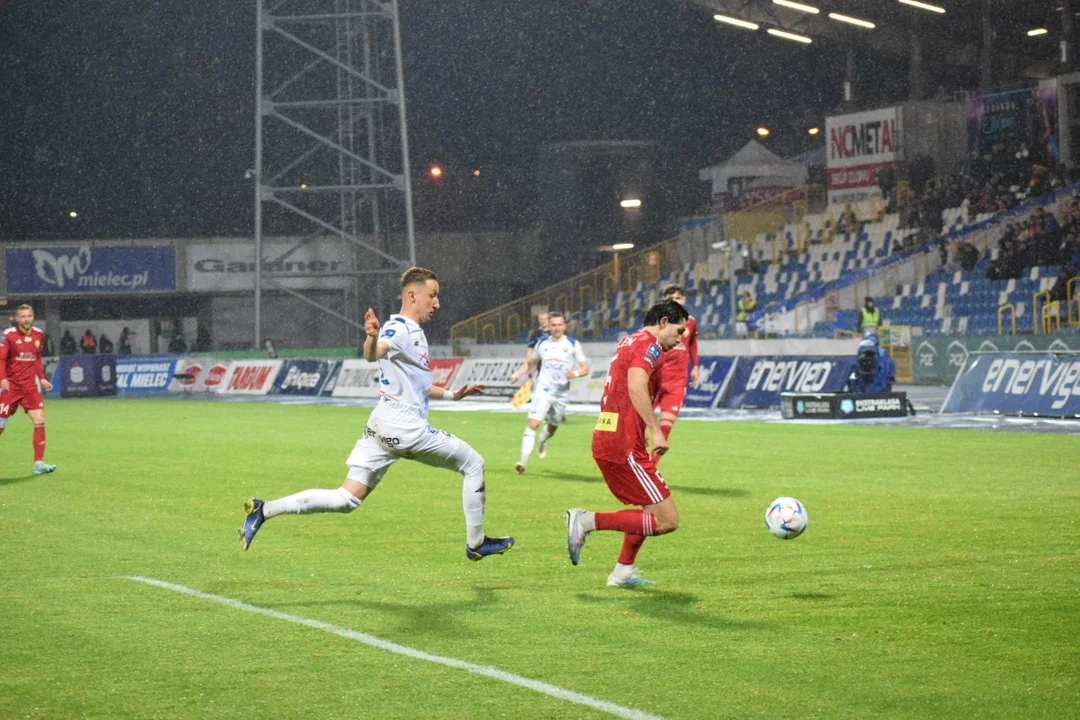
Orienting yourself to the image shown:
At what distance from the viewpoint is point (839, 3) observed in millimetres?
42812

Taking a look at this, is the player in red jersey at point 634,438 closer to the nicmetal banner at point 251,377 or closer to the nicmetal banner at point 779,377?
the nicmetal banner at point 779,377

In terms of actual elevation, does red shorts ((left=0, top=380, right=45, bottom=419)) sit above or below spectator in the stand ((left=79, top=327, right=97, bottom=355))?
below

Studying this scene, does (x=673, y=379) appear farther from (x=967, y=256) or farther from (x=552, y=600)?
(x=967, y=256)

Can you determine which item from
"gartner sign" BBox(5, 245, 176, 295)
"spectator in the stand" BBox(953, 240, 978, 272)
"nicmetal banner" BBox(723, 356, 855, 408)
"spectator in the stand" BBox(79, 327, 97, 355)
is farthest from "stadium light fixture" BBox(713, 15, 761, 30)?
"spectator in the stand" BBox(79, 327, 97, 355)

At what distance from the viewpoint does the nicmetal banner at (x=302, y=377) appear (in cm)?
4185

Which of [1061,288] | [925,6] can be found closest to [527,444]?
[1061,288]

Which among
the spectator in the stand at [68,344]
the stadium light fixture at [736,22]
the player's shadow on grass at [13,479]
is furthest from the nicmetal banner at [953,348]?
the spectator in the stand at [68,344]

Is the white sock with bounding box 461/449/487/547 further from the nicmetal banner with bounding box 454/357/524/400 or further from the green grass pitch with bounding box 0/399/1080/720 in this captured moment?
the nicmetal banner with bounding box 454/357/524/400

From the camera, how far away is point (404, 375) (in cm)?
959

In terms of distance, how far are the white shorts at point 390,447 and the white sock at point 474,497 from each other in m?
0.15

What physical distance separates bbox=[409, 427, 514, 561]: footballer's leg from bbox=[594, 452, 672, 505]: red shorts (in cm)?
108

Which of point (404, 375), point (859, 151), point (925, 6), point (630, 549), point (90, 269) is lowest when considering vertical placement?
point (630, 549)

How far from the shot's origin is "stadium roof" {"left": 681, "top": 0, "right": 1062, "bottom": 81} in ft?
141

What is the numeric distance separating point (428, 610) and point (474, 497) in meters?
1.31
